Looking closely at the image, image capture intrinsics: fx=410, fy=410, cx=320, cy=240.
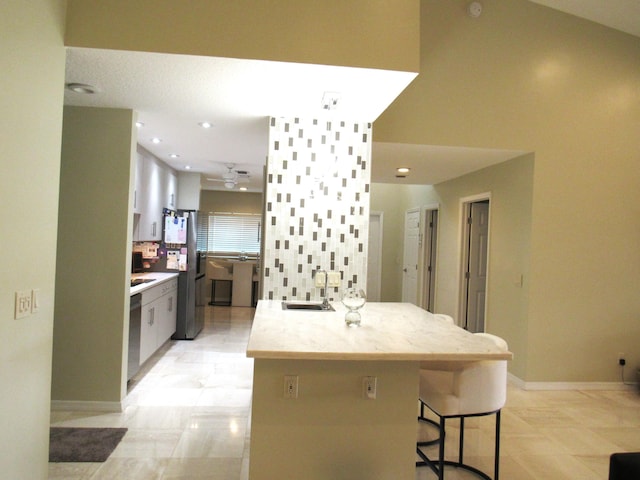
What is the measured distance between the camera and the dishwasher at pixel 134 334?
12.1ft

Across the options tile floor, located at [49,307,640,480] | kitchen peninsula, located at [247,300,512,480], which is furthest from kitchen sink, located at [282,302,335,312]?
tile floor, located at [49,307,640,480]

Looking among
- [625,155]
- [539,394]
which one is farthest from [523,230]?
[539,394]

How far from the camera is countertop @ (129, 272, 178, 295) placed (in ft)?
12.7

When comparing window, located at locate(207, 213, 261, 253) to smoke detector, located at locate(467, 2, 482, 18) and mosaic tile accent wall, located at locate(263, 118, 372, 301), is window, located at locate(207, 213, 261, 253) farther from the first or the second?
smoke detector, located at locate(467, 2, 482, 18)

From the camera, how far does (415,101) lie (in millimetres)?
3963

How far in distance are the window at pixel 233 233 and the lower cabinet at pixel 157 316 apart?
142 inches

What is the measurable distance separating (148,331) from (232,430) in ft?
5.63

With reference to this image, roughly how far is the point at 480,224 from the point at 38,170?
517cm

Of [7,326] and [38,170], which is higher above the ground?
[38,170]

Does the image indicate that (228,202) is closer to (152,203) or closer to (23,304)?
(152,203)

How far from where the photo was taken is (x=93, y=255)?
10.8 feet

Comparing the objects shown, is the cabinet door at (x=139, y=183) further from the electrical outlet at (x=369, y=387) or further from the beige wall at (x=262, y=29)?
the electrical outlet at (x=369, y=387)

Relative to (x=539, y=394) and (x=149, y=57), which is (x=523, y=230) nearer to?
(x=539, y=394)

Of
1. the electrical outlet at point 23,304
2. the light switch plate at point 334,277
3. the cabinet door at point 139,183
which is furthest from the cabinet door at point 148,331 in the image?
the electrical outlet at point 23,304
